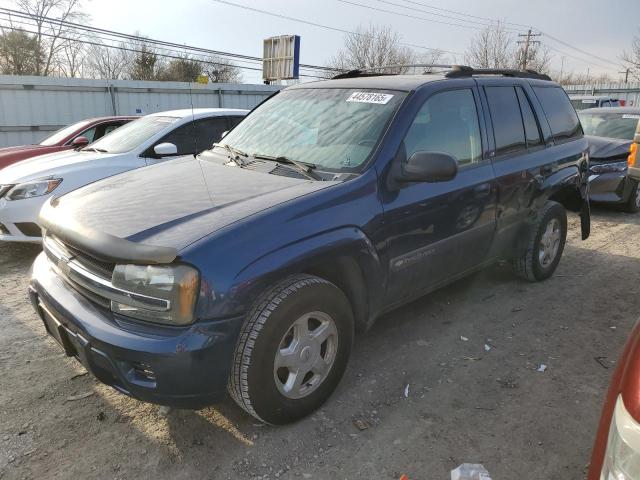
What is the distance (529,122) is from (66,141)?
659cm

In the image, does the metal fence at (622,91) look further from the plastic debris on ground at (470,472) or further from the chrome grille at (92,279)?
the chrome grille at (92,279)

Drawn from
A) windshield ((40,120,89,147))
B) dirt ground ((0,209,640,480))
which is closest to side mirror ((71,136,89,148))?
windshield ((40,120,89,147))

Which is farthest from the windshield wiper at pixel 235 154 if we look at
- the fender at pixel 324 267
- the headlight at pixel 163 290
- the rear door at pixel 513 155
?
the rear door at pixel 513 155

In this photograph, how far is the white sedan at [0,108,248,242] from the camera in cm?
529

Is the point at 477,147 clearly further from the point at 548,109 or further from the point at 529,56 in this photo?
the point at 529,56

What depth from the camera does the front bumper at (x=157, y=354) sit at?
2143mm

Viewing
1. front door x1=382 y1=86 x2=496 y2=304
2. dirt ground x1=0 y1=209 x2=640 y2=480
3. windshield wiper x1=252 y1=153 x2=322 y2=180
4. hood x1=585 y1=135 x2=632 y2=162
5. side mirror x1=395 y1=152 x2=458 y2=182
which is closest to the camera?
dirt ground x1=0 y1=209 x2=640 y2=480

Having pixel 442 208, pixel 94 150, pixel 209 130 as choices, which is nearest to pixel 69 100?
pixel 94 150

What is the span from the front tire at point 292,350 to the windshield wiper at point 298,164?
68 centimetres

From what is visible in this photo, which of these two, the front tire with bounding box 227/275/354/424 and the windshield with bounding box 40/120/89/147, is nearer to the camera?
the front tire with bounding box 227/275/354/424

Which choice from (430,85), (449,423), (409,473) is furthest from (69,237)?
(430,85)

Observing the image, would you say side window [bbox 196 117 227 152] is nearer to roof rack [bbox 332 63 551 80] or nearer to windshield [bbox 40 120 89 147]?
windshield [bbox 40 120 89 147]

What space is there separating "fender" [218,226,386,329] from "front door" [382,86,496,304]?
0.16 meters

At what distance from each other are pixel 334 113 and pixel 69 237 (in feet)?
6.00
